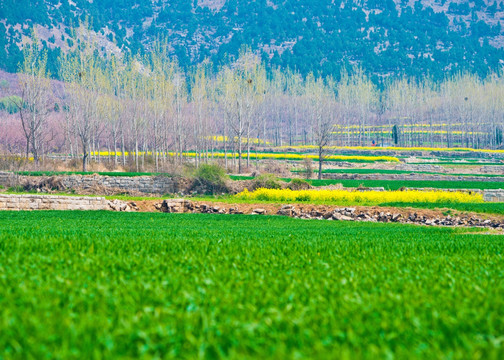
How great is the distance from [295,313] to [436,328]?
123cm

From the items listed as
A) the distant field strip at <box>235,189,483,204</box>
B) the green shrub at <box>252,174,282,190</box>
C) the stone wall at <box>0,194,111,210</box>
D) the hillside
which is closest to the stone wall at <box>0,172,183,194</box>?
the green shrub at <box>252,174,282,190</box>

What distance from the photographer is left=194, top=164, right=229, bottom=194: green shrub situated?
3850 centimetres

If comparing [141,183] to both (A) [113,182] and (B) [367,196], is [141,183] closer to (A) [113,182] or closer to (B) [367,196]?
(A) [113,182]

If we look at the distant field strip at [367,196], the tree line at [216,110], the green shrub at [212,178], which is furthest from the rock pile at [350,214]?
the tree line at [216,110]

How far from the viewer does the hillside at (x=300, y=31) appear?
154 meters

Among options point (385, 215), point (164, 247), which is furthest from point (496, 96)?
point (164, 247)

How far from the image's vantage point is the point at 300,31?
179625 millimetres

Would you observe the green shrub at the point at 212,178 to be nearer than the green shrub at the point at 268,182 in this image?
No

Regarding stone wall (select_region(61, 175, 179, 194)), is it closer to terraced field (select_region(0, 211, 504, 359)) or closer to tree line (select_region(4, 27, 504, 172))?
tree line (select_region(4, 27, 504, 172))

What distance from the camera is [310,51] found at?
164 m

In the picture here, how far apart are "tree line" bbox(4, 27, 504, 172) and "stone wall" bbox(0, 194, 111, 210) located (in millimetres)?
16989

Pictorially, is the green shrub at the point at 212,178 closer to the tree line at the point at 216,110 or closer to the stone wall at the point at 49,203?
the stone wall at the point at 49,203

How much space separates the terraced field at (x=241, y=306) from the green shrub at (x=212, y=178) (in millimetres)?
29798

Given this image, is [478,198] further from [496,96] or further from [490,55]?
[490,55]
